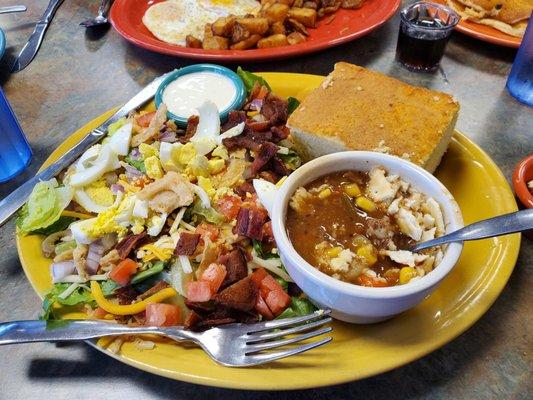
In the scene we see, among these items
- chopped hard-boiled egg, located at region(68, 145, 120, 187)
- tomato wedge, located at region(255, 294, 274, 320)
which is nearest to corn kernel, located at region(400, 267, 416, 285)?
tomato wedge, located at region(255, 294, 274, 320)

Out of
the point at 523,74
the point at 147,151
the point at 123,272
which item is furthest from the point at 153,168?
the point at 523,74

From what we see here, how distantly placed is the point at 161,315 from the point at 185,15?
2409 millimetres

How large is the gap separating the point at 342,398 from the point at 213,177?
0.96 m

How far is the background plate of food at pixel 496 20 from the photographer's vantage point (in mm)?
2785

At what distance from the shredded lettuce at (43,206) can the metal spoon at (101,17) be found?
193cm

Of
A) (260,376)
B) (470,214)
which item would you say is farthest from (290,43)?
(260,376)

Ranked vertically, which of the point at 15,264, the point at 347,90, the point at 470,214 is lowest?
the point at 15,264

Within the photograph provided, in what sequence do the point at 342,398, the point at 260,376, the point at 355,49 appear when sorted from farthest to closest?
the point at 355,49, the point at 342,398, the point at 260,376

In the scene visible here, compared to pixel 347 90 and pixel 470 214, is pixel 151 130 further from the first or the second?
pixel 470 214

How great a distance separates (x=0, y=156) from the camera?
229cm

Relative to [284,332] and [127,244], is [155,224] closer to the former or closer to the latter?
[127,244]

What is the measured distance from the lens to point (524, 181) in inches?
75.9

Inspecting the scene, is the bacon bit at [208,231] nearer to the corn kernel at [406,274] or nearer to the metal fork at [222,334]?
the metal fork at [222,334]

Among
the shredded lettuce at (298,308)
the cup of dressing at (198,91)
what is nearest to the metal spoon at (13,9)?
the cup of dressing at (198,91)
